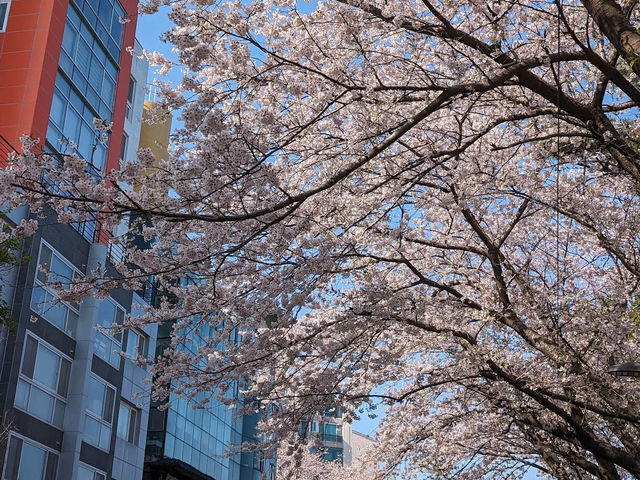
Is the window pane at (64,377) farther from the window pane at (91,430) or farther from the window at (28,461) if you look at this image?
the window at (28,461)

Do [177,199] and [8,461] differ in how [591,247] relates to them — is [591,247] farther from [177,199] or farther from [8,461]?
[8,461]

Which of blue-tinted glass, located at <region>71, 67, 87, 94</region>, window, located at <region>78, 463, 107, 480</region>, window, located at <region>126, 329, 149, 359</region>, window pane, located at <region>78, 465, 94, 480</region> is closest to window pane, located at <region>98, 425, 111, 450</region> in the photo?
window, located at <region>78, 463, 107, 480</region>

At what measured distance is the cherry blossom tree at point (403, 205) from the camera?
7.22 meters

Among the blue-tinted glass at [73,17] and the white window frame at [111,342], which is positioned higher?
the blue-tinted glass at [73,17]

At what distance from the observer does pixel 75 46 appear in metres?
21.9

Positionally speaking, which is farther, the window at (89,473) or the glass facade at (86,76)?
the glass facade at (86,76)

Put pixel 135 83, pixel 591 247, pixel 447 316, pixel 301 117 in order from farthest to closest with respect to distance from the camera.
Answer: pixel 135 83
pixel 591 247
pixel 447 316
pixel 301 117

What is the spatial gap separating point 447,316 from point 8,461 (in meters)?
10.3

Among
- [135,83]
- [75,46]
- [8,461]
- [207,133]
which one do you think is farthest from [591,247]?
[135,83]

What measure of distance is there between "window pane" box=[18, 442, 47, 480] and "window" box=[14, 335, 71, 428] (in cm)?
Result: 75

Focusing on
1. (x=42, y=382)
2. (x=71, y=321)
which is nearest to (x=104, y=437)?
(x=71, y=321)

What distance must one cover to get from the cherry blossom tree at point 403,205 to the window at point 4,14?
12.6 m

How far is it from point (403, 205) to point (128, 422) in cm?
1593

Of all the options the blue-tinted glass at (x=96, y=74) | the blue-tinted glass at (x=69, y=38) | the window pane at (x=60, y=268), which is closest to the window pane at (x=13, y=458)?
the window pane at (x=60, y=268)
